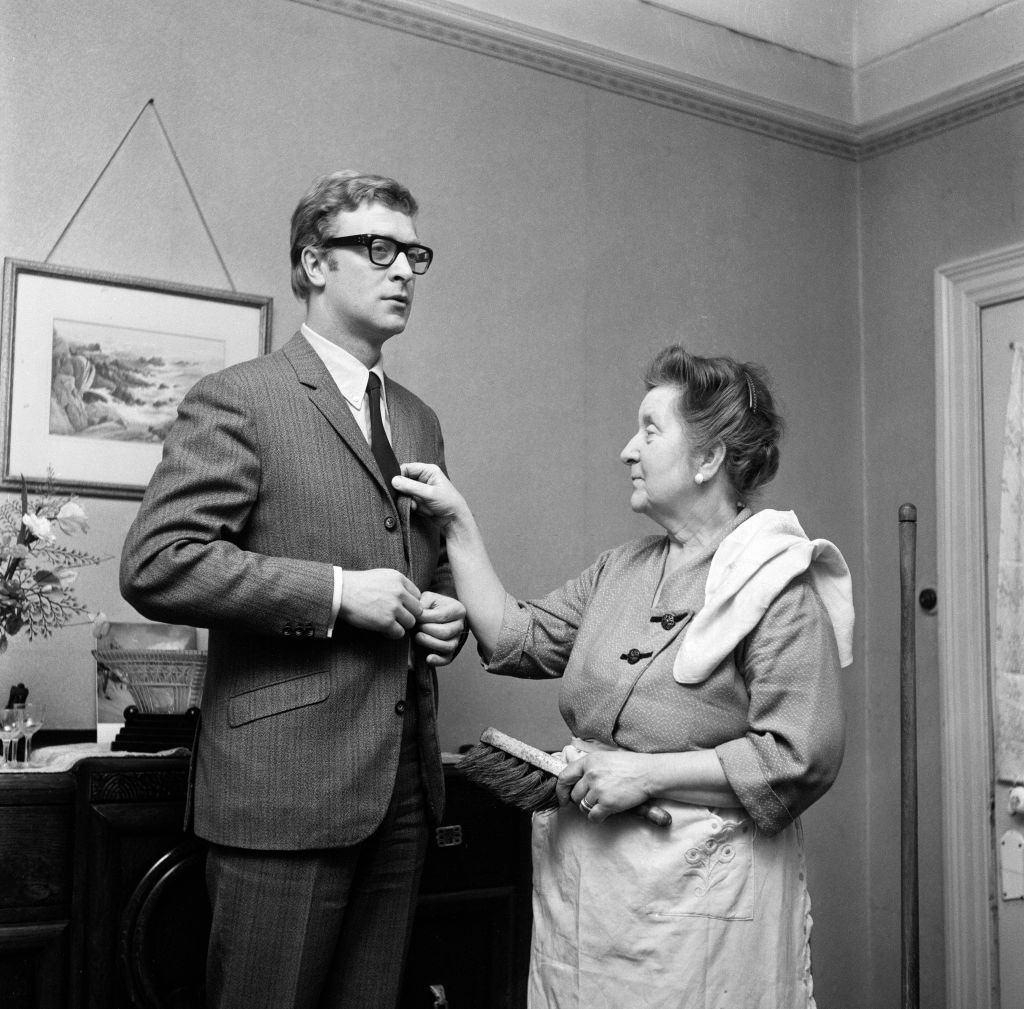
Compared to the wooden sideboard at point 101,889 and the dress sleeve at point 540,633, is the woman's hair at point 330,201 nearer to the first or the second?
the dress sleeve at point 540,633

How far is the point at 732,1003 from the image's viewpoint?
6.38 feet

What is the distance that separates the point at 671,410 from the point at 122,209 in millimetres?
1479

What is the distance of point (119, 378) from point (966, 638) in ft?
7.72

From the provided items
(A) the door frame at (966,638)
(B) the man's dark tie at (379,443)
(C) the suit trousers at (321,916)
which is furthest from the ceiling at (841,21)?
(C) the suit trousers at (321,916)

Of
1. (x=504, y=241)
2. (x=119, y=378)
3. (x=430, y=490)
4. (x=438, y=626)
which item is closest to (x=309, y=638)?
(x=438, y=626)

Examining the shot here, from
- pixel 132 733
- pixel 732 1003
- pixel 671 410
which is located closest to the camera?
pixel 732 1003

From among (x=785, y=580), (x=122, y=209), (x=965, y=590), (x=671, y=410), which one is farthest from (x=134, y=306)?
(x=965, y=590)

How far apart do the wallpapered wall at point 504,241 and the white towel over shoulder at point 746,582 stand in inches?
54.0

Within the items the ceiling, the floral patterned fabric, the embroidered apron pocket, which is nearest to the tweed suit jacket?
the embroidered apron pocket

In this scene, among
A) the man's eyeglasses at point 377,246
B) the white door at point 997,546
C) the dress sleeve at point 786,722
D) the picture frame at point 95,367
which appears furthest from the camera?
the white door at point 997,546

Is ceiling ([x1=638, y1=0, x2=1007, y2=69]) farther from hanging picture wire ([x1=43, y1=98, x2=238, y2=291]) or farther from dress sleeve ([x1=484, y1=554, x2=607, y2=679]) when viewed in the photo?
dress sleeve ([x1=484, y1=554, x2=607, y2=679])

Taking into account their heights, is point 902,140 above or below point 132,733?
above

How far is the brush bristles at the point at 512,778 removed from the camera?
6.79 feet

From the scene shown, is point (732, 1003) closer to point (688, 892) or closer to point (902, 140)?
point (688, 892)
